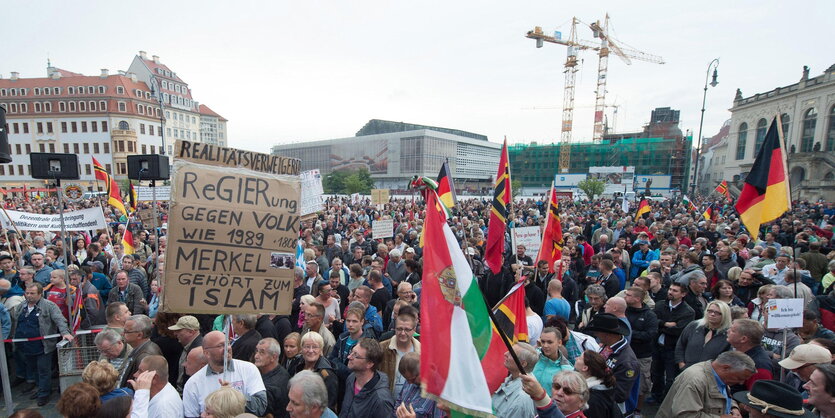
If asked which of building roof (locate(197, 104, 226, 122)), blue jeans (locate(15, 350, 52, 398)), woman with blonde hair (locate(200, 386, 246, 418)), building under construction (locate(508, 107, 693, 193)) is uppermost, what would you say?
building roof (locate(197, 104, 226, 122))

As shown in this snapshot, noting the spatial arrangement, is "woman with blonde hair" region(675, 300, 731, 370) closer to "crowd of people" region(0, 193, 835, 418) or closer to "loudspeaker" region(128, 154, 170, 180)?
"crowd of people" region(0, 193, 835, 418)

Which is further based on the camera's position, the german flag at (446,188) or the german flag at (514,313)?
the german flag at (446,188)

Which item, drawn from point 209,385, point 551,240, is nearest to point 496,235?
point 551,240

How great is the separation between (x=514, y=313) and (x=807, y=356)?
2.34 meters

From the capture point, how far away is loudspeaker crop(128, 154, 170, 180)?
670 centimetres

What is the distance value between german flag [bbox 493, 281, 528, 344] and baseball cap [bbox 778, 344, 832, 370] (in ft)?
7.03

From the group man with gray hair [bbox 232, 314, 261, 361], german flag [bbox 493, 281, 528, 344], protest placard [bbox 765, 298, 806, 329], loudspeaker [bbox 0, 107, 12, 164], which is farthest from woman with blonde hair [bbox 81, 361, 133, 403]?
protest placard [bbox 765, 298, 806, 329]

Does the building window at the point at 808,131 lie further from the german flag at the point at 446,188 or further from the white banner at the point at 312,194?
the white banner at the point at 312,194

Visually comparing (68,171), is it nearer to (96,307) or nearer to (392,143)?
(96,307)

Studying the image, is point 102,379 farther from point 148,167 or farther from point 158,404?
point 148,167

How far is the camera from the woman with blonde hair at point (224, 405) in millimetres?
2805

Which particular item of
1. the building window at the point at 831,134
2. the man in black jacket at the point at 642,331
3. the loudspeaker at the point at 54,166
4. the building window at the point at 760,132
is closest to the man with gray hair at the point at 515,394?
the man in black jacket at the point at 642,331

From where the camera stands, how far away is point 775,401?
256cm

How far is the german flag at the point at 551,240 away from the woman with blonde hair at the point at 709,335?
2.97 meters
